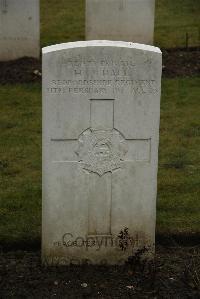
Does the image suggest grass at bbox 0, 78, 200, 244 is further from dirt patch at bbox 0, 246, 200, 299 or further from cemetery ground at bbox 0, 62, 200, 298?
dirt patch at bbox 0, 246, 200, 299

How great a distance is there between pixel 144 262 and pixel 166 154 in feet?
9.40

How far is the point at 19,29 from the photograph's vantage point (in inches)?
466

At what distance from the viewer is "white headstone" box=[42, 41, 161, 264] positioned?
480cm

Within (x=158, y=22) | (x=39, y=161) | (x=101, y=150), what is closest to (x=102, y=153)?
(x=101, y=150)

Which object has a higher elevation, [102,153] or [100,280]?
[102,153]

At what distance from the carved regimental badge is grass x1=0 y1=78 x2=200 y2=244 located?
40.4 inches

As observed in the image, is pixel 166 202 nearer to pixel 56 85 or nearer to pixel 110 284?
pixel 110 284

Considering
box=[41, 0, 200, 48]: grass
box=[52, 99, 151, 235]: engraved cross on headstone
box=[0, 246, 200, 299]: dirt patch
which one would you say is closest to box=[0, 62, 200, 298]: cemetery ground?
box=[0, 246, 200, 299]: dirt patch

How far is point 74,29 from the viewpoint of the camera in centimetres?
1501

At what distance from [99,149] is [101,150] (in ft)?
0.06

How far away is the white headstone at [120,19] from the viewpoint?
1218 centimetres

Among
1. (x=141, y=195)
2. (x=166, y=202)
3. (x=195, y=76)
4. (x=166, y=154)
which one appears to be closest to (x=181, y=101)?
(x=195, y=76)

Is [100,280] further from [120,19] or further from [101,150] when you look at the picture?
[120,19]

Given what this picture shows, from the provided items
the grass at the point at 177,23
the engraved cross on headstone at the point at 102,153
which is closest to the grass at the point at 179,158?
the engraved cross on headstone at the point at 102,153
